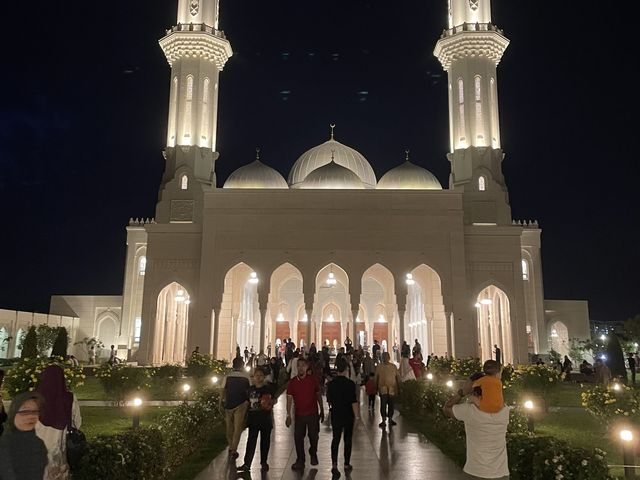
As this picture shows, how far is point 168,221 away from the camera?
28.5 m

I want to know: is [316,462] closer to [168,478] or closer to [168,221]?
[168,478]

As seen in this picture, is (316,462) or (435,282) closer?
(316,462)

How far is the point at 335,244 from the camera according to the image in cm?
2602

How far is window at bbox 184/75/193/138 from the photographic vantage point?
2912 centimetres

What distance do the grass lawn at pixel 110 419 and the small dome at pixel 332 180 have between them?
17065mm

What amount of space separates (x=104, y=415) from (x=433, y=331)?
18408mm

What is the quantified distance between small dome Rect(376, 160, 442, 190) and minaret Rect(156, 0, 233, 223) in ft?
29.1

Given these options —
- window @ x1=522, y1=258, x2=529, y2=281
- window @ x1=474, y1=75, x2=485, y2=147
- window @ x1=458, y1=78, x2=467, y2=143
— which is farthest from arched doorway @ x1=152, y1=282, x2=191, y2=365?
window @ x1=522, y1=258, x2=529, y2=281

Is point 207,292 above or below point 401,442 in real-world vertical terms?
above

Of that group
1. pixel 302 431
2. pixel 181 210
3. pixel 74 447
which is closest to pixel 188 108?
pixel 181 210

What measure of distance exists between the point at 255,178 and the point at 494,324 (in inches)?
563

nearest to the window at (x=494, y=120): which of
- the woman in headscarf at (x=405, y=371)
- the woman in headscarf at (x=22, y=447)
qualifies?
the woman in headscarf at (x=405, y=371)

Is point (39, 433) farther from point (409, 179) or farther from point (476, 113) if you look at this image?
point (476, 113)

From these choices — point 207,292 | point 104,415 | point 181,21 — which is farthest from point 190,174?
point 104,415
